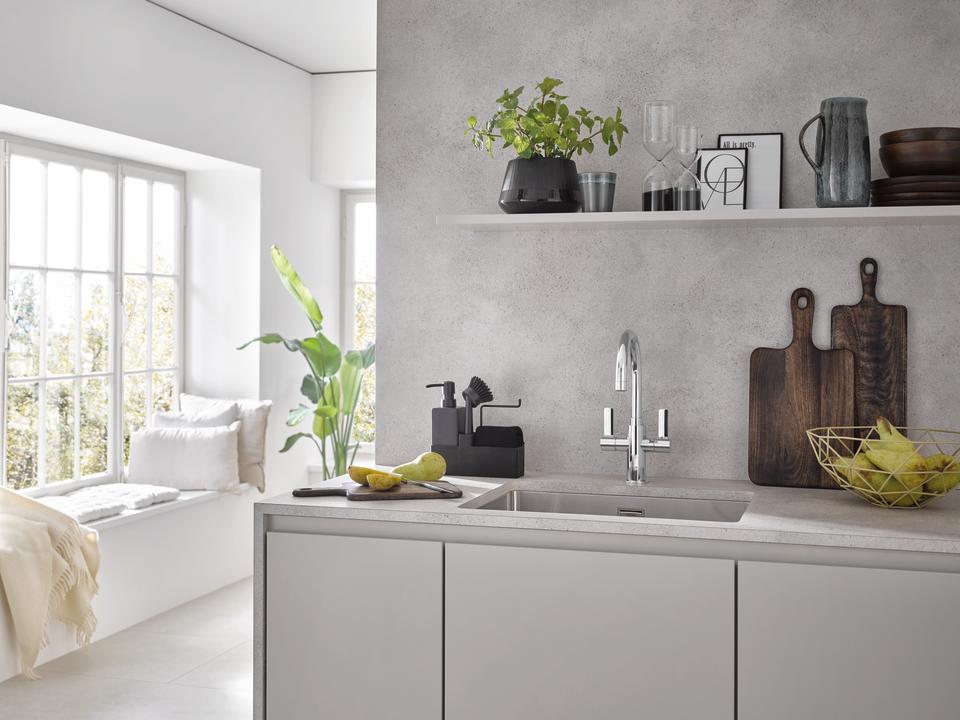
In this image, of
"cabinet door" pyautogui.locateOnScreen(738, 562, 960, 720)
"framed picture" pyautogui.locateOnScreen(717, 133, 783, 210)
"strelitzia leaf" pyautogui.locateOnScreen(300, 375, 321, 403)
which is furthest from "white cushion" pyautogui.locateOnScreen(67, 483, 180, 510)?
"cabinet door" pyautogui.locateOnScreen(738, 562, 960, 720)

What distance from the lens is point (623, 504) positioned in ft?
8.17

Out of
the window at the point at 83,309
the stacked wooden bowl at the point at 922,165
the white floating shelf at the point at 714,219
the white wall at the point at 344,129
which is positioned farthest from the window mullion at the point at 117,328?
the stacked wooden bowl at the point at 922,165

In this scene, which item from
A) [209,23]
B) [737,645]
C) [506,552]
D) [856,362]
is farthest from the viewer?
[209,23]

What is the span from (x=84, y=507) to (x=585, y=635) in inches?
102

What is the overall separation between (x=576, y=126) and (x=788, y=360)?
0.80 meters

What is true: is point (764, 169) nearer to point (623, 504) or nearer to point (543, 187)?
point (543, 187)

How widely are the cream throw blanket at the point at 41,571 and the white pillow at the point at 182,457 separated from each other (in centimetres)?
90

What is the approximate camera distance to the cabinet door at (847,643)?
5.97ft

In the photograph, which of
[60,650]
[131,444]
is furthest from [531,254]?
[131,444]

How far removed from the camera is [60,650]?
3.72 meters

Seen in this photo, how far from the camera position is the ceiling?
166 inches

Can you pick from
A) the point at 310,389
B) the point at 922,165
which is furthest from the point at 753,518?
the point at 310,389

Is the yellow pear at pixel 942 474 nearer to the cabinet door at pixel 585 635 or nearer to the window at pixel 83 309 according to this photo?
the cabinet door at pixel 585 635

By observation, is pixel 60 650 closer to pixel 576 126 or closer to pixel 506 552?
pixel 506 552
